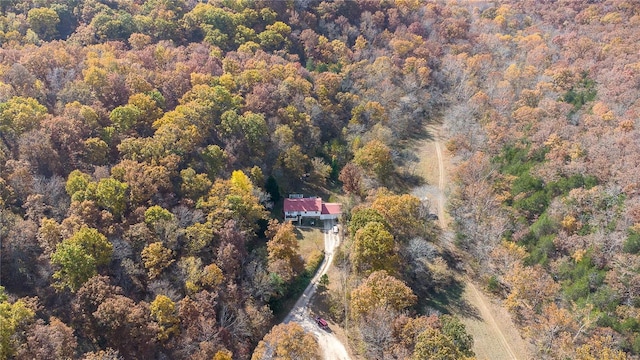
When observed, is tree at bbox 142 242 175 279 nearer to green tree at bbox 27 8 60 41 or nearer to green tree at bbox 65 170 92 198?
green tree at bbox 65 170 92 198

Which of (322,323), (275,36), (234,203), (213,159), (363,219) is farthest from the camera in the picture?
(275,36)

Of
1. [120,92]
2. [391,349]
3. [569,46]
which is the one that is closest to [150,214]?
[120,92]

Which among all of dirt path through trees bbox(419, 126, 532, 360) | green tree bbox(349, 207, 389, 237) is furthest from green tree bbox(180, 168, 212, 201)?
dirt path through trees bbox(419, 126, 532, 360)

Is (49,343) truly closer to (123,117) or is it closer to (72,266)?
(72,266)

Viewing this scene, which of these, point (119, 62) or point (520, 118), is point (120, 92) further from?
point (520, 118)

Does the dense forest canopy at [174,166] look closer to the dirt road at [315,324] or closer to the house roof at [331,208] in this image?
the dirt road at [315,324]

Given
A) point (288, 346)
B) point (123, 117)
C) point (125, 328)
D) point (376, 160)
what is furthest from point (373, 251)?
point (123, 117)

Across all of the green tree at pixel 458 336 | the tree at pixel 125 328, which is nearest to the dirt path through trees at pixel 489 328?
the green tree at pixel 458 336
